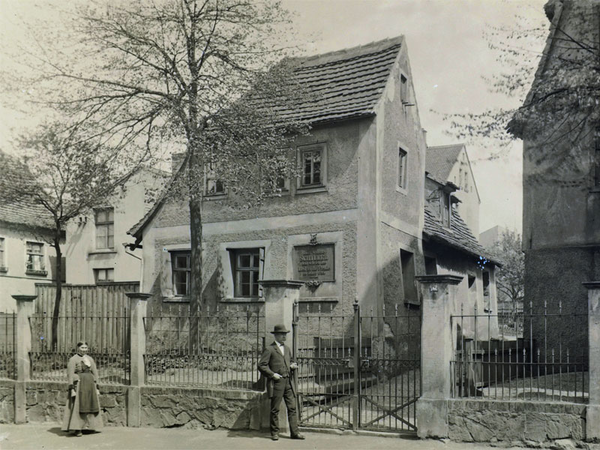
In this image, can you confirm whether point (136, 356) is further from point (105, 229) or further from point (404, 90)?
point (105, 229)

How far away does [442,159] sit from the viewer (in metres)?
42.5

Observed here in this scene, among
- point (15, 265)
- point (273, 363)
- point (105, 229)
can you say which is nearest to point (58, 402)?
point (273, 363)

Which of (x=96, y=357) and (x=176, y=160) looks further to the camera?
(x=176, y=160)

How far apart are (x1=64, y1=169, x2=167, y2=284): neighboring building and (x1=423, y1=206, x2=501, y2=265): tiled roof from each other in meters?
13.2

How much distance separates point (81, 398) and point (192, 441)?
2.40 m

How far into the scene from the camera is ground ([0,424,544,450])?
995 cm

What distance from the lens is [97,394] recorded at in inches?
474

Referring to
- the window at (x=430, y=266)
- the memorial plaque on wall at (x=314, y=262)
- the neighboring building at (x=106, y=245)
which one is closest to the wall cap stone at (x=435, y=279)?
the memorial plaque on wall at (x=314, y=262)

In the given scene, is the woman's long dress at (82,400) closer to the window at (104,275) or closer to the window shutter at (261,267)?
the window shutter at (261,267)

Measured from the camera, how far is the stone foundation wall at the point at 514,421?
942 centimetres

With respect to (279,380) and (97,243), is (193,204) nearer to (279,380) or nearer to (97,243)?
(279,380)

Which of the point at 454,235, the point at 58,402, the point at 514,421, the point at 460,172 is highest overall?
the point at 460,172

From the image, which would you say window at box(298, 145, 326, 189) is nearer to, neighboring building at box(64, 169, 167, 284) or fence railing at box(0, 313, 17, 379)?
fence railing at box(0, 313, 17, 379)

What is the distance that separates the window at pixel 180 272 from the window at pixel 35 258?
12841 millimetres
